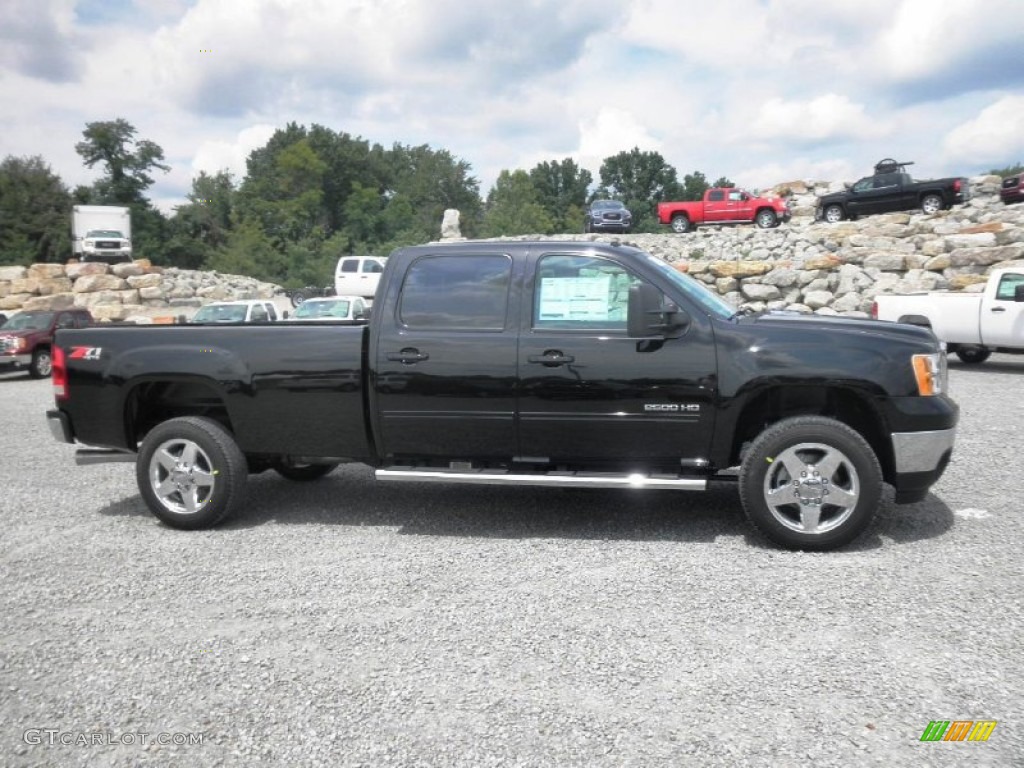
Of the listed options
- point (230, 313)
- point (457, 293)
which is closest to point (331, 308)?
point (230, 313)

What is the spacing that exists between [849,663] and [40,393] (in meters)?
15.6

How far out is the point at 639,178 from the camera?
10069cm

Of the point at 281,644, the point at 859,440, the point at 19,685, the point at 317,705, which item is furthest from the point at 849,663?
the point at 19,685

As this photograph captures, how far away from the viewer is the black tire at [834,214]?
1124 inches

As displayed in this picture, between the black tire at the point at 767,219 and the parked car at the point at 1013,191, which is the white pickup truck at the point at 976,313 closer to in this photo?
the parked car at the point at 1013,191

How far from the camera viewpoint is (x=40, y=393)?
581 inches

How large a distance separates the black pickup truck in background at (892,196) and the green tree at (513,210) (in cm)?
3019

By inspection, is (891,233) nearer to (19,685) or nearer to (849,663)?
(849,663)

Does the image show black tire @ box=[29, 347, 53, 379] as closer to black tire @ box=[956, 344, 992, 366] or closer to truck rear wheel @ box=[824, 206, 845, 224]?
black tire @ box=[956, 344, 992, 366]

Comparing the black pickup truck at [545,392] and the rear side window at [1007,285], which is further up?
the rear side window at [1007,285]

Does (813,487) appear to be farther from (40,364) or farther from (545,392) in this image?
(40,364)

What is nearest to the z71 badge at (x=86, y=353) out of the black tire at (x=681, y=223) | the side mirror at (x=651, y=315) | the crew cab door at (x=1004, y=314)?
the side mirror at (x=651, y=315)

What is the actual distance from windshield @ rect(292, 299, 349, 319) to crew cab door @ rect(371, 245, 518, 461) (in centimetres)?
1216

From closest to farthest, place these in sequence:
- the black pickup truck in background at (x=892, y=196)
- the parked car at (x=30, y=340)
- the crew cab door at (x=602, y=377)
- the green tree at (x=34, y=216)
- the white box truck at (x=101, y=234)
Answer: the crew cab door at (x=602, y=377)
the parked car at (x=30, y=340)
the black pickup truck in background at (x=892, y=196)
the white box truck at (x=101, y=234)
the green tree at (x=34, y=216)
